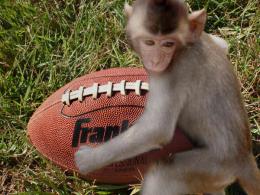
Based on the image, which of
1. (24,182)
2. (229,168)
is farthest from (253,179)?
(24,182)

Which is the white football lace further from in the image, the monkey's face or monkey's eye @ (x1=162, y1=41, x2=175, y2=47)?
monkey's eye @ (x1=162, y1=41, x2=175, y2=47)

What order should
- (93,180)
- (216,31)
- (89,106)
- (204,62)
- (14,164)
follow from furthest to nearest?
(216,31) < (14,164) < (93,180) < (89,106) < (204,62)

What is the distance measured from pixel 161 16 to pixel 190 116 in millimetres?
815

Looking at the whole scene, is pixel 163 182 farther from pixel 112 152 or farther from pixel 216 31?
pixel 216 31

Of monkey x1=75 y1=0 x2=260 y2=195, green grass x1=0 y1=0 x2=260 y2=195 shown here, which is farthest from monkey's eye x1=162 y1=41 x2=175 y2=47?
green grass x1=0 y1=0 x2=260 y2=195

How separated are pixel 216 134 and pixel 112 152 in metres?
0.73

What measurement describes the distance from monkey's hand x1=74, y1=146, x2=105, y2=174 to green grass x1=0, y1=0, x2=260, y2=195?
70 centimetres

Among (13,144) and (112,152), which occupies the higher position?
(112,152)

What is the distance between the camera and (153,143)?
4605 mm

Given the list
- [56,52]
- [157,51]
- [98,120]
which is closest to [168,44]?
[157,51]

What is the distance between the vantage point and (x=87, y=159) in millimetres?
4855

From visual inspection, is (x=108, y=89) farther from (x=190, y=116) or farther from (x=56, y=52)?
(x=56, y=52)

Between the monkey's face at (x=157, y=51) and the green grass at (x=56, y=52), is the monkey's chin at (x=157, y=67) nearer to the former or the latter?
the monkey's face at (x=157, y=51)

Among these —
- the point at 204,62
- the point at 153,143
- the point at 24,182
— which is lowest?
the point at 24,182
